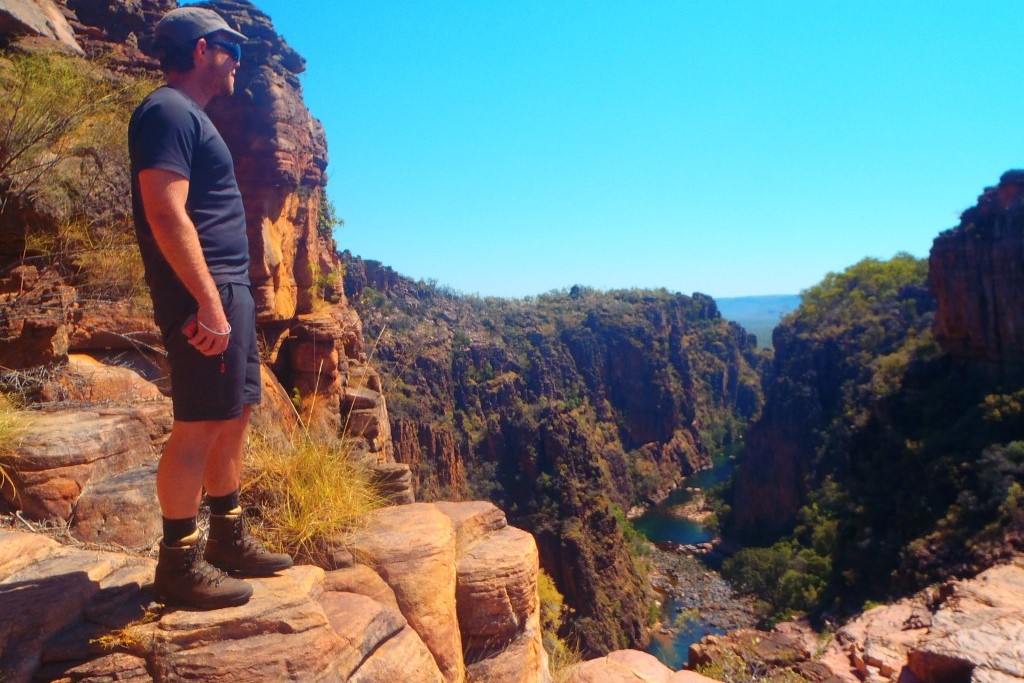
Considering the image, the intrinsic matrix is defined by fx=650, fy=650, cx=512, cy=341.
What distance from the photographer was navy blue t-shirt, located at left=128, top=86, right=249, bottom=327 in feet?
6.40

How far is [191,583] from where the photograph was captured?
6.83 ft

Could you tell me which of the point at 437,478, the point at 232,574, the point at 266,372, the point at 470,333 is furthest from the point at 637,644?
the point at 470,333

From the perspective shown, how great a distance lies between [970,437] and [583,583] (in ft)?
41.5

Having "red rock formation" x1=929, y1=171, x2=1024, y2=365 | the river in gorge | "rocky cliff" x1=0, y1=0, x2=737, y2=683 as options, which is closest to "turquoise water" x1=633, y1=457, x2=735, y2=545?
the river in gorge

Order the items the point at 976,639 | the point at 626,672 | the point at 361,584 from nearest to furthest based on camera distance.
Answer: the point at 361,584 → the point at 626,672 → the point at 976,639

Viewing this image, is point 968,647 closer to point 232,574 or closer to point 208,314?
point 232,574

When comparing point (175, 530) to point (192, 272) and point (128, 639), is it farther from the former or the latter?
point (192, 272)

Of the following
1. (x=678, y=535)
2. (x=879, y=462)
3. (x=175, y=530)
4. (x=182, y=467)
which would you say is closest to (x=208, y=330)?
(x=182, y=467)

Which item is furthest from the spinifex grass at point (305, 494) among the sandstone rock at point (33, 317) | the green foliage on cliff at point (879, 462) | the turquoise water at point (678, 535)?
the green foliage on cliff at point (879, 462)

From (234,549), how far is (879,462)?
25.2 meters

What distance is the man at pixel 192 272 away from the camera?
1.94 meters

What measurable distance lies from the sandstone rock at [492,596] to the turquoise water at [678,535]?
9.70m

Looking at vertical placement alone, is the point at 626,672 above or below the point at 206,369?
below

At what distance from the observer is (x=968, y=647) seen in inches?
283
